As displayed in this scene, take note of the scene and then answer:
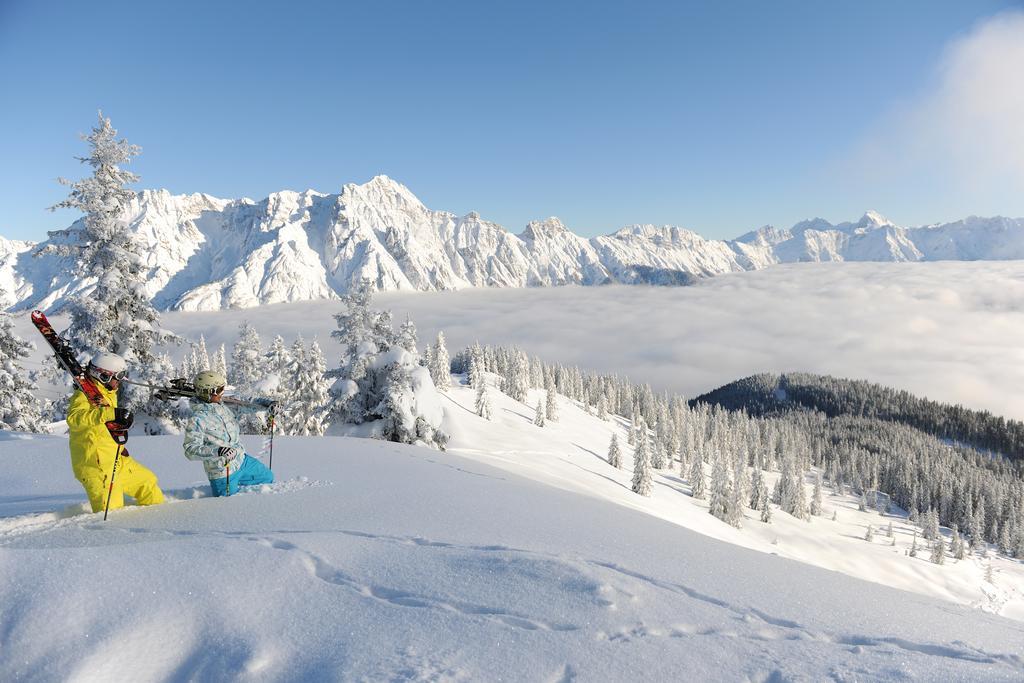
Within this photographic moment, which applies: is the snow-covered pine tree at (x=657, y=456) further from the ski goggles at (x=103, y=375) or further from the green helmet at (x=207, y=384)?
the ski goggles at (x=103, y=375)

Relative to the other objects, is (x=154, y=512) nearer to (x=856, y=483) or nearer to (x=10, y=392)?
(x=10, y=392)

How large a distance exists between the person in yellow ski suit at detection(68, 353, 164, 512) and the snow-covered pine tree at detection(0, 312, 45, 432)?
78.9 ft

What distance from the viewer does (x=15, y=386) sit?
23.8m

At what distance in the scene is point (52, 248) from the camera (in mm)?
17531

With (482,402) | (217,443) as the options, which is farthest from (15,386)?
(482,402)

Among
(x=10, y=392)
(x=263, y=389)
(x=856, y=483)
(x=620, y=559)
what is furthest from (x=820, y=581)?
(x=856, y=483)

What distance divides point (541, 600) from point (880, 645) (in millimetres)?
2430

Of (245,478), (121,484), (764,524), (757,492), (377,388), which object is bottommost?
(764,524)

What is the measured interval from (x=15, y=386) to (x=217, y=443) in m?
26.3

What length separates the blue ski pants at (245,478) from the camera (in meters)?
6.70

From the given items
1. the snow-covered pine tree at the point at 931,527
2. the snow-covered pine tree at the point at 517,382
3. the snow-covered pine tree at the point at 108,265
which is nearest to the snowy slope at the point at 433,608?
the snow-covered pine tree at the point at 108,265

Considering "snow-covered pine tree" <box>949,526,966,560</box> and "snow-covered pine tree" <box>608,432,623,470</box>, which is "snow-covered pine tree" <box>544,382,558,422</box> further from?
"snow-covered pine tree" <box>949,526,966,560</box>

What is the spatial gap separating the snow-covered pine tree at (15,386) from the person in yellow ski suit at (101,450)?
24058 mm

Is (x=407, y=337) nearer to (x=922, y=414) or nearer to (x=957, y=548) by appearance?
(x=957, y=548)
